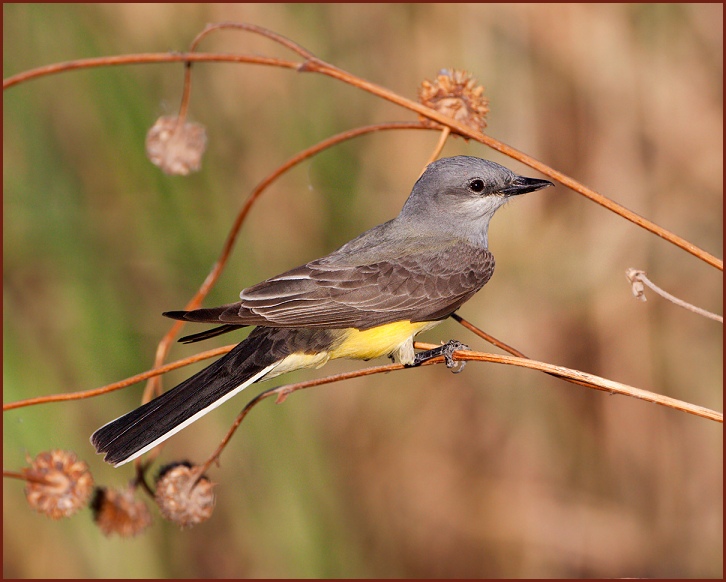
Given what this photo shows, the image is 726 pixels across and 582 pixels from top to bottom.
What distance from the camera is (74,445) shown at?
4.39 meters

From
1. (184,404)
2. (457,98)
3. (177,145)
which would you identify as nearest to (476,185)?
(457,98)

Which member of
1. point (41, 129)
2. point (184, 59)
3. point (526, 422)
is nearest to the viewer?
point (184, 59)

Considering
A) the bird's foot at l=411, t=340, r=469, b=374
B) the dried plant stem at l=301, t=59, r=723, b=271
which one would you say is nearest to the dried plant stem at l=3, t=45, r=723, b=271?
the dried plant stem at l=301, t=59, r=723, b=271

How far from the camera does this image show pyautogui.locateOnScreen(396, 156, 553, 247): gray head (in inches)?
152

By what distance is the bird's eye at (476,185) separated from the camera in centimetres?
389

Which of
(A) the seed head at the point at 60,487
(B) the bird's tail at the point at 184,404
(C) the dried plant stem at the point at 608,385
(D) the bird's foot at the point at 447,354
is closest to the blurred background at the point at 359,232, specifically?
(B) the bird's tail at the point at 184,404

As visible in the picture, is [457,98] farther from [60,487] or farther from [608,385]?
[60,487]

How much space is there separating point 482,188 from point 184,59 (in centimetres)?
158

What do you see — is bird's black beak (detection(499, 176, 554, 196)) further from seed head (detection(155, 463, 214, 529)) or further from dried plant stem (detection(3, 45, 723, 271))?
seed head (detection(155, 463, 214, 529))

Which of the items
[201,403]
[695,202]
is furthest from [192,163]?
[695,202]

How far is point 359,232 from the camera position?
5.20 metres

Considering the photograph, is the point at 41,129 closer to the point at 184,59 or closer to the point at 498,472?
the point at 184,59

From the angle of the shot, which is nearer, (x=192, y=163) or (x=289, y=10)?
(x=192, y=163)

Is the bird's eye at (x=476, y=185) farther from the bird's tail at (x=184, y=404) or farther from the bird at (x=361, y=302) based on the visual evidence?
the bird's tail at (x=184, y=404)
